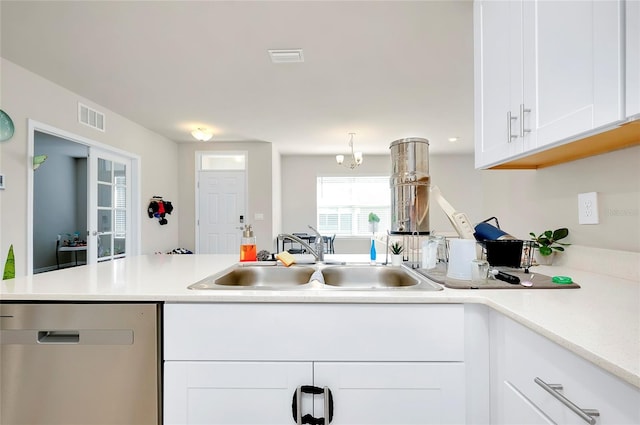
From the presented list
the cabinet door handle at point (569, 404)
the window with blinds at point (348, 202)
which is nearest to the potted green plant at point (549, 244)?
the cabinet door handle at point (569, 404)

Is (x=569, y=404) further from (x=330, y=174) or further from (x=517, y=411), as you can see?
(x=330, y=174)

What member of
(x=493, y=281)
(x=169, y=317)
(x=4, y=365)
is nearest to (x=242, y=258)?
(x=169, y=317)

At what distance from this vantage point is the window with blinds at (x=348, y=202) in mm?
7027

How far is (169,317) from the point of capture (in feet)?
3.31

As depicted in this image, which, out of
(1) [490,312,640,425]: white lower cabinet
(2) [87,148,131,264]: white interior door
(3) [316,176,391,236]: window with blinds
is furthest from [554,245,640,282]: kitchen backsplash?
(3) [316,176,391,236]: window with blinds

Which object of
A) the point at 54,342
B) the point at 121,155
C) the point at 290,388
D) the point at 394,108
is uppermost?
the point at 394,108

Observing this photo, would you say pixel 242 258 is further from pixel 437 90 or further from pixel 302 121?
pixel 302 121

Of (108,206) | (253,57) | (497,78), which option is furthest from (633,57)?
(108,206)

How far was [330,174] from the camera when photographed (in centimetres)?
704

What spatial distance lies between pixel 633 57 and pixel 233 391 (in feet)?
4.70

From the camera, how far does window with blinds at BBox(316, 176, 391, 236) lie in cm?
703

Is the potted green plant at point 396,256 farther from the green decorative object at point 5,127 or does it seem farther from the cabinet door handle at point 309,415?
the green decorative object at point 5,127

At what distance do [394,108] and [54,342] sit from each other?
3.92 metres

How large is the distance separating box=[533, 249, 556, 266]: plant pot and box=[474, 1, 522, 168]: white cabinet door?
1.95ft
